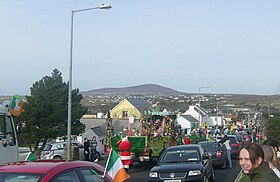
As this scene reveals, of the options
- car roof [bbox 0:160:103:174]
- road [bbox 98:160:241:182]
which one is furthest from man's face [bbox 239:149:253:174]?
road [bbox 98:160:241:182]

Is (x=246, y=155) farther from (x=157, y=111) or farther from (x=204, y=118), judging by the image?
(x=204, y=118)

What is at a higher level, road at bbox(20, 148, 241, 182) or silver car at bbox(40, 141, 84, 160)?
silver car at bbox(40, 141, 84, 160)

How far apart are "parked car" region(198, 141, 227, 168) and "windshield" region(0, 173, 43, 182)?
17.0 m

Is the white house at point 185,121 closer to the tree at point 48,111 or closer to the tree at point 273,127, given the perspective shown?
the tree at point 48,111

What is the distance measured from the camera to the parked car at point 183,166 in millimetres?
14625

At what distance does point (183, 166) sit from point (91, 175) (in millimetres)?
8178

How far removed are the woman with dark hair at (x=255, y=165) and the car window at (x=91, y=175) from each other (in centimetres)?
320

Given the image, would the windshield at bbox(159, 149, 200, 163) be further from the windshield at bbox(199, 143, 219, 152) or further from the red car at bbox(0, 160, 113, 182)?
the red car at bbox(0, 160, 113, 182)

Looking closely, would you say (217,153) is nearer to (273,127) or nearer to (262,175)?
(273,127)

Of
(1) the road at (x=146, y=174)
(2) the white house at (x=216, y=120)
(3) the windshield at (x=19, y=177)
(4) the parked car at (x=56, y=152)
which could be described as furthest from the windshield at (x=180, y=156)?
(2) the white house at (x=216, y=120)

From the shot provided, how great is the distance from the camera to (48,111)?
45.6 metres

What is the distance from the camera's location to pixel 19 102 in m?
15.1

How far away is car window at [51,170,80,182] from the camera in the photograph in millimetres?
6320

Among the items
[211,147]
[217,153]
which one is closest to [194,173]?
[217,153]
